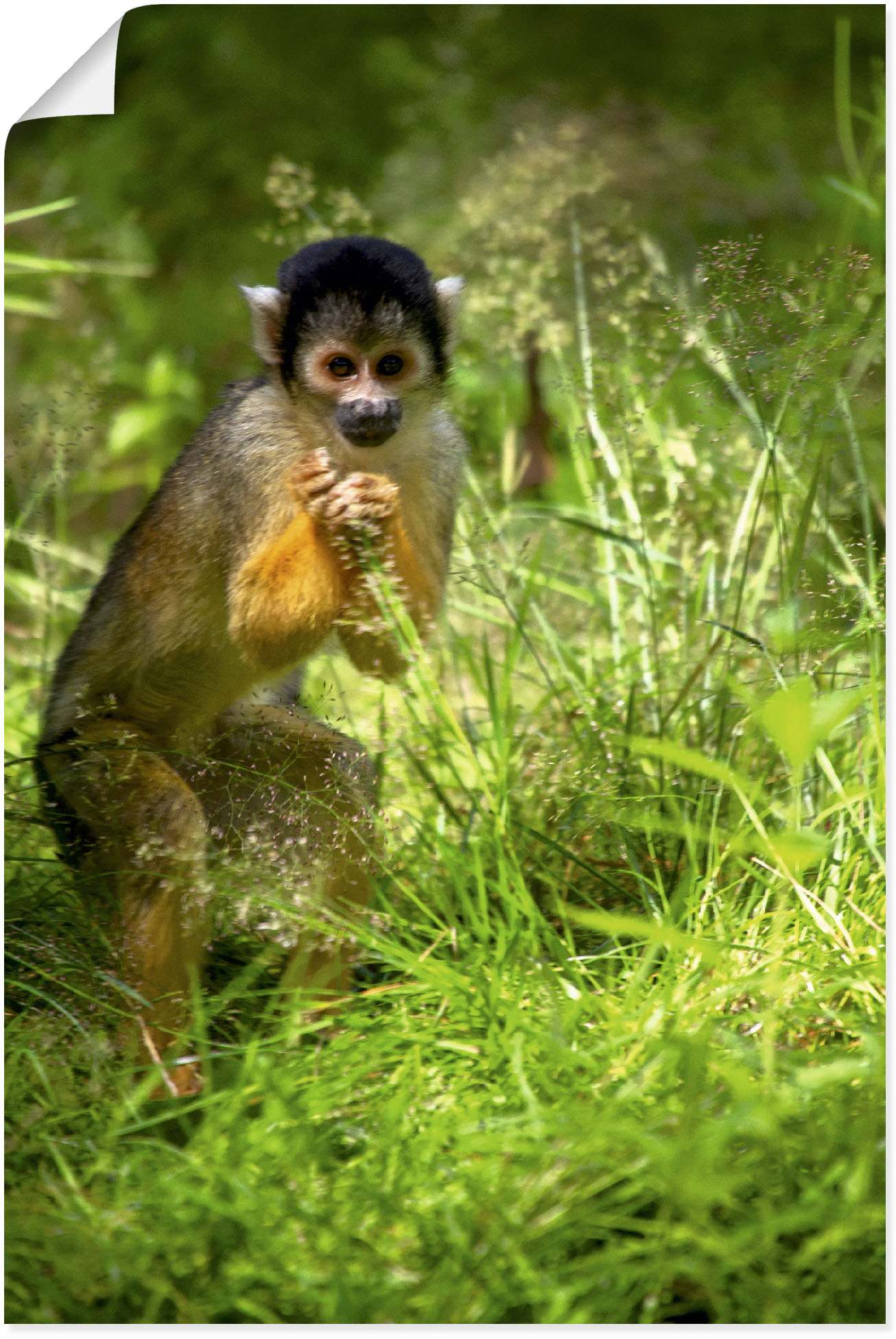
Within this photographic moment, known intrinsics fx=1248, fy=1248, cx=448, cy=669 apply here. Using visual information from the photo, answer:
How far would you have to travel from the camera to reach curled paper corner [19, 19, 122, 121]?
2.17 m

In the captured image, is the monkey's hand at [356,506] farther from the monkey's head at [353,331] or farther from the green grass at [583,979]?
the green grass at [583,979]

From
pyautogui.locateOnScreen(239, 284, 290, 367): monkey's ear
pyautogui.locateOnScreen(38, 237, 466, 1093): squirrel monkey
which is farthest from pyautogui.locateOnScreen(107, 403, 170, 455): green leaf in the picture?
pyautogui.locateOnScreen(239, 284, 290, 367): monkey's ear

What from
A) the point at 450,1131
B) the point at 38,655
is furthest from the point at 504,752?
the point at 38,655

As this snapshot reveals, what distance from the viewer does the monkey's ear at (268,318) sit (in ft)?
8.92

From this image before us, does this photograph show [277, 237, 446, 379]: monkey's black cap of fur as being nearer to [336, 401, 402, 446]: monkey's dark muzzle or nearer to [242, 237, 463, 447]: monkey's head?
[242, 237, 463, 447]: monkey's head

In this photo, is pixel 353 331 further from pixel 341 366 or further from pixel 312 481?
pixel 312 481

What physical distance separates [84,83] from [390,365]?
853 millimetres

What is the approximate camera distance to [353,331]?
2668 mm

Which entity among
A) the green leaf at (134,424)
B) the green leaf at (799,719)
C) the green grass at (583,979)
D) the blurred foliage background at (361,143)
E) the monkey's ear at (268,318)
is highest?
the blurred foliage background at (361,143)

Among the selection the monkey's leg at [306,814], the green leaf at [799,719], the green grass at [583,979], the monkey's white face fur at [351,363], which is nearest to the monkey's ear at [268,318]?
the monkey's white face fur at [351,363]

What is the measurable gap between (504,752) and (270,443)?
2.92 feet

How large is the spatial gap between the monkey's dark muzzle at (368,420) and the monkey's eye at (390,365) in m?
0.13

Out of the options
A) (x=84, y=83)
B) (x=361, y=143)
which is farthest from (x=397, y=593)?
(x=361, y=143)

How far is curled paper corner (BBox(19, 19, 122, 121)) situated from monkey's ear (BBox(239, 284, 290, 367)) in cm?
58
